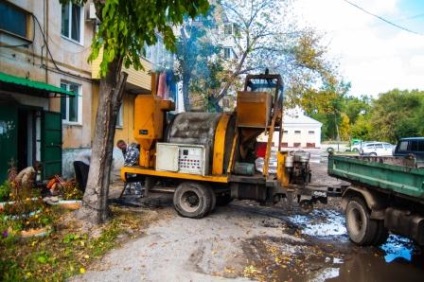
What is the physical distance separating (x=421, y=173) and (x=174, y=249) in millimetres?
3801

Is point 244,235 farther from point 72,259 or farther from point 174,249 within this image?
point 72,259

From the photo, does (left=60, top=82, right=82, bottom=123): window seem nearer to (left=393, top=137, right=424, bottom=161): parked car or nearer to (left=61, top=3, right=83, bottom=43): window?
(left=61, top=3, right=83, bottom=43): window

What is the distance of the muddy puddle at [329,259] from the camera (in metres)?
6.06

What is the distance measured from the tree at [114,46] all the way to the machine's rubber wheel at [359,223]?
14.3 ft

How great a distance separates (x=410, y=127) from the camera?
5366 cm

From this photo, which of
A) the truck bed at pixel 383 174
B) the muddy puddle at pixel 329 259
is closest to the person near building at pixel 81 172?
the muddy puddle at pixel 329 259

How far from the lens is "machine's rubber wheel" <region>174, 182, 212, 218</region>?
8906 millimetres

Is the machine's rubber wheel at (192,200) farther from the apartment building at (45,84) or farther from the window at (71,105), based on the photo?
the window at (71,105)

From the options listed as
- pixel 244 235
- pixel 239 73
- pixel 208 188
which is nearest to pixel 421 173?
pixel 244 235

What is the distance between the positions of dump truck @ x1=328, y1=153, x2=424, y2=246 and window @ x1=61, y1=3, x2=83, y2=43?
382 inches

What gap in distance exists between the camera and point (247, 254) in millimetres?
6715

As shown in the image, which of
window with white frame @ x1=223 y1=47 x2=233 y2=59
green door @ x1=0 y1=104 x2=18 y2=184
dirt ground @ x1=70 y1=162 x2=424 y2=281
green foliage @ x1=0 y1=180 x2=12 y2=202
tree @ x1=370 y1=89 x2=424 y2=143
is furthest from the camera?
tree @ x1=370 y1=89 x2=424 y2=143

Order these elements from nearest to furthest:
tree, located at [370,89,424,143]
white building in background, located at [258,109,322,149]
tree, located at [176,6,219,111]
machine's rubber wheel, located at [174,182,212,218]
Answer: machine's rubber wheel, located at [174,182,212,218]
tree, located at [176,6,219,111]
tree, located at [370,89,424,143]
white building in background, located at [258,109,322,149]

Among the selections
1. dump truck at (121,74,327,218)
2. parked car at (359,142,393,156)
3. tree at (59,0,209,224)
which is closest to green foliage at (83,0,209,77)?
tree at (59,0,209,224)
